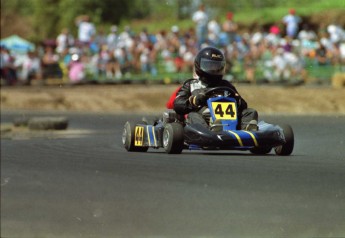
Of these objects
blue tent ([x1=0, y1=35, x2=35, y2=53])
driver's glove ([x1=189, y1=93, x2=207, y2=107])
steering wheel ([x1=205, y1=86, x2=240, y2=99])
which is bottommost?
blue tent ([x1=0, y1=35, x2=35, y2=53])

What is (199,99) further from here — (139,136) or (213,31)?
(213,31)

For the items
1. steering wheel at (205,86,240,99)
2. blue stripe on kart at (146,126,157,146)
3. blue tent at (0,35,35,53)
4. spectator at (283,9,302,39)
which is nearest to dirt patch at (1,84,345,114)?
blue tent at (0,35,35,53)

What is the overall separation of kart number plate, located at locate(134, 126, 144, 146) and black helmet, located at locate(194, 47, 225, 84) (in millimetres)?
681

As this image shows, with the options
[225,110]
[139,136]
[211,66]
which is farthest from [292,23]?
[139,136]

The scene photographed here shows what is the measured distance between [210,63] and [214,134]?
2.16 feet

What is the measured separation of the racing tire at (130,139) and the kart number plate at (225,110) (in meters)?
0.52

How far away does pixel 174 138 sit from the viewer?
7.12 metres

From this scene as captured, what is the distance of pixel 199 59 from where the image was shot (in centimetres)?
668

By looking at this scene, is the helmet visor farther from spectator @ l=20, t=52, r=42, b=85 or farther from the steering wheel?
spectator @ l=20, t=52, r=42, b=85

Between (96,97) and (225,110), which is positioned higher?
(225,110)

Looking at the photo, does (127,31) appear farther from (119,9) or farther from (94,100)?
(94,100)

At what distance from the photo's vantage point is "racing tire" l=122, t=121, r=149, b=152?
6.93m

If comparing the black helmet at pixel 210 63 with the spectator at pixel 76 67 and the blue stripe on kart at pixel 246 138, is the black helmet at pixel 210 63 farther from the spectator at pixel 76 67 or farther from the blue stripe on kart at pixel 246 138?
the spectator at pixel 76 67

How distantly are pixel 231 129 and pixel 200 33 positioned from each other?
0.79 metres
